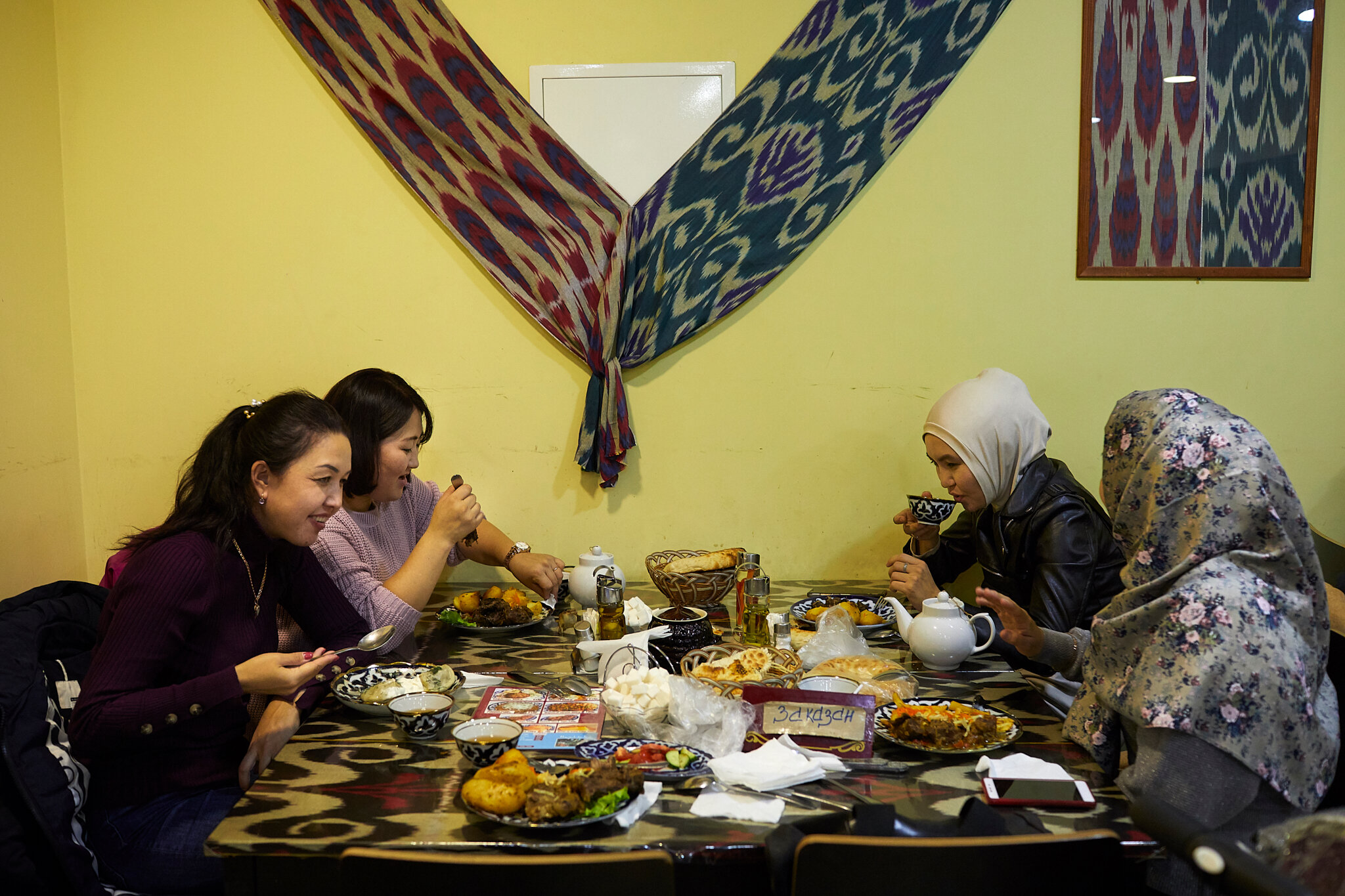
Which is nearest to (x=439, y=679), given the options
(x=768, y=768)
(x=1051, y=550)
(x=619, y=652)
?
(x=619, y=652)

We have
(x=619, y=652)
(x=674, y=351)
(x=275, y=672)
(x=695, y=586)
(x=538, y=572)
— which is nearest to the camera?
(x=275, y=672)

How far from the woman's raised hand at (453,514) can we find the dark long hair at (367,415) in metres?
0.23

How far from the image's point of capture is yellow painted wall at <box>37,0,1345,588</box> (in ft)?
8.49

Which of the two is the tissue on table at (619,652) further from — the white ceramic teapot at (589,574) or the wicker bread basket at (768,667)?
the white ceramic teapot at (589,574)

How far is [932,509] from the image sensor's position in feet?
7.91

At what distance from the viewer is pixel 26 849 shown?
1.36 m

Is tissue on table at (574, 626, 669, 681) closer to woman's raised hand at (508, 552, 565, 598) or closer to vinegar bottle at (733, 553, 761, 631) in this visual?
vinegar bottle at (733, 553, 761, 631)

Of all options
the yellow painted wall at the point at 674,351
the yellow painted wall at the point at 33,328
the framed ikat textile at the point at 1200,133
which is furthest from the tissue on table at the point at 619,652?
the framed ikat textile at the point at 1200,133

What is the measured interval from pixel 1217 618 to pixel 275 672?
139 cm

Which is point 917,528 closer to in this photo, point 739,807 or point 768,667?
point 768,667

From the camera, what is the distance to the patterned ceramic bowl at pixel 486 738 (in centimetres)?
130

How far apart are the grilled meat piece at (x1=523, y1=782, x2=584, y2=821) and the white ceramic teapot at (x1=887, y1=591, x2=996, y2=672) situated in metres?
0.86

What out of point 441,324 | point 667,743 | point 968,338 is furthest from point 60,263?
point 968,338

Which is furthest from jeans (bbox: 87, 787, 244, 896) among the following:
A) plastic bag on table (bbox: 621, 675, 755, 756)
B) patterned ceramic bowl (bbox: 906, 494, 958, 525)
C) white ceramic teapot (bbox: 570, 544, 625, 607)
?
patterned ceramic bowl (bbox: 906, 494, 958, 525)
